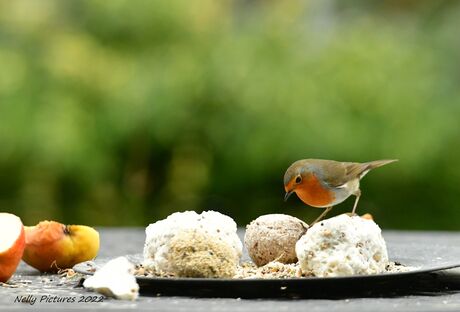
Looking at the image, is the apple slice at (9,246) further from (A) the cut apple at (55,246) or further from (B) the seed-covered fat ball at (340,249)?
(B) the seed-covered fat ball at (340,249)

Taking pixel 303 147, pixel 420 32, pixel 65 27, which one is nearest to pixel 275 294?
pixel 303 147

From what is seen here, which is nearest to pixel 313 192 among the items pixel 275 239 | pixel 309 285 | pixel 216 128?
pixel 275 239

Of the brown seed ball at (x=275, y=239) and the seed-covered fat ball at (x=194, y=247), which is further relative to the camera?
the brown seed ball at (x=275, y=239)

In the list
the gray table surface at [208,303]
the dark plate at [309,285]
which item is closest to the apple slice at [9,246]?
the gray table surface at [208,303]

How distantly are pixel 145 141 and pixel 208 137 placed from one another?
0.98 ft

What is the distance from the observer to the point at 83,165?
4.52 metres

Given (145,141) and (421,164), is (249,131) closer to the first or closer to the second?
(145,141)

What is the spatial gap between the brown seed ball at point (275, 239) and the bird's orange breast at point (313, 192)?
0.40 m

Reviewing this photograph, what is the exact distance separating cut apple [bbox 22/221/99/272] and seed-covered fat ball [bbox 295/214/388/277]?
2.29 ft

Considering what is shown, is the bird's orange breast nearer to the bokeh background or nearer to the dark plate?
the dark plate

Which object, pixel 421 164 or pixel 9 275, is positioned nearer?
pixel 9 275

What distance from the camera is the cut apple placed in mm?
2502

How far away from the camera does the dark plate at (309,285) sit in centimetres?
188

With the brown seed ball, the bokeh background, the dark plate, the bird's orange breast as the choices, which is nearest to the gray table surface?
the dark plate
